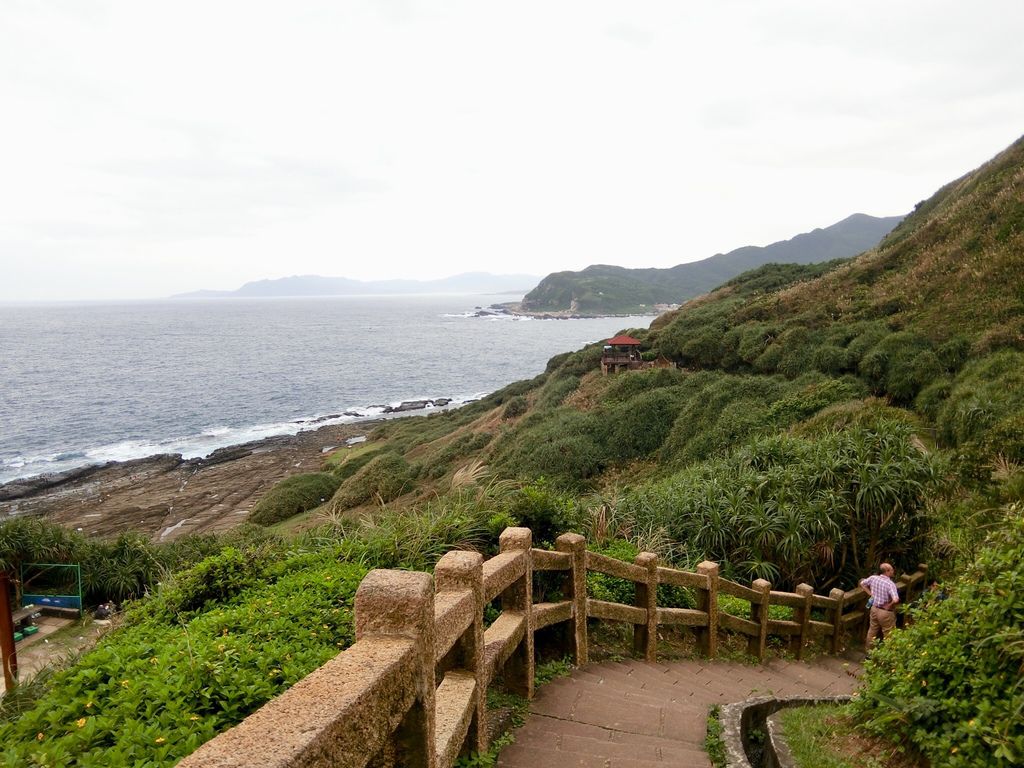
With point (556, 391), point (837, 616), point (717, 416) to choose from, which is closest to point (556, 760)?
point (837, 616)

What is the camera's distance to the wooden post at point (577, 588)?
16.8 ft

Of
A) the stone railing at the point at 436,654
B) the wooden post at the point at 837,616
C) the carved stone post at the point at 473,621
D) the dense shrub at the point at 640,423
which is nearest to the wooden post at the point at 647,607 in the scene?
the stone railing at the point at 436,654

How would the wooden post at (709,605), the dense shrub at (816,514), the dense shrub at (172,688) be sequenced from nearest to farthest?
the dense shrub at (172,688) → the wooden post at (709,605) → the dense shrub at (816,514)

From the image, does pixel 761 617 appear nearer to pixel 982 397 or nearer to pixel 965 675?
pixel 965 675

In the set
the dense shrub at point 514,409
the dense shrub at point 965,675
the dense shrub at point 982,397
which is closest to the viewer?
the dense shrub at point 965,675

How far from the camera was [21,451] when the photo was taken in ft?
138

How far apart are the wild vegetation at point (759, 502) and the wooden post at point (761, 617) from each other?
80 centimetres

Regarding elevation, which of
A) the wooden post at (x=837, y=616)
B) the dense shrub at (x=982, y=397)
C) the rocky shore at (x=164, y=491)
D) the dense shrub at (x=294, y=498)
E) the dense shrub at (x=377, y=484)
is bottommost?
the rocky shore at (x=164, y=491)

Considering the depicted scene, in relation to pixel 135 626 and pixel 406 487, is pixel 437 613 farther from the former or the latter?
pixel 406 487

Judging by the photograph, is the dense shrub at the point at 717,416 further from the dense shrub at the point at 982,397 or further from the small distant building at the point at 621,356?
the small distant building at the point at 621,356

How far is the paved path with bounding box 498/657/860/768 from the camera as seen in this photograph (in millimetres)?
3871

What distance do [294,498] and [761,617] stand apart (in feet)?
76.7

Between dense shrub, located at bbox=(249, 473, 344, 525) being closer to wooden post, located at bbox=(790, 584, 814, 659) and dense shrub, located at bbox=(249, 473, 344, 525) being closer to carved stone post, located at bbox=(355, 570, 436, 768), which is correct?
wooden post, located at bbox=(790, 584, 814, 659)

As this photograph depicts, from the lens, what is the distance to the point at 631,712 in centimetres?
463
